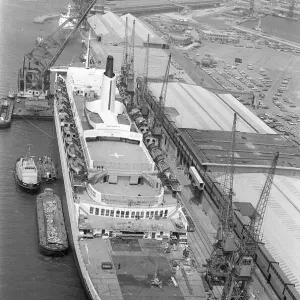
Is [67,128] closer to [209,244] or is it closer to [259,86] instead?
[209,244]

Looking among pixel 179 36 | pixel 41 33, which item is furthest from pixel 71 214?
pixel 179 36

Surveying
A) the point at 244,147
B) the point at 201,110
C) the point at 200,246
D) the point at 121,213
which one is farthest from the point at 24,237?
the point at 201,110

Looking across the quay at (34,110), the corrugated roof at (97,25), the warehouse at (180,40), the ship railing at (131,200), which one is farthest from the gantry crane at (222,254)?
the corrugated roof at (97,25)

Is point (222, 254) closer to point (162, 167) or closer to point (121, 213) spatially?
point (121, 213)

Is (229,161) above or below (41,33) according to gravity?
above

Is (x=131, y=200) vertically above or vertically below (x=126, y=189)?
above

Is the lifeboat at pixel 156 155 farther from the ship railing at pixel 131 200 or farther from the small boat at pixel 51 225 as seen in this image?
the ship railing at pixel 131 200

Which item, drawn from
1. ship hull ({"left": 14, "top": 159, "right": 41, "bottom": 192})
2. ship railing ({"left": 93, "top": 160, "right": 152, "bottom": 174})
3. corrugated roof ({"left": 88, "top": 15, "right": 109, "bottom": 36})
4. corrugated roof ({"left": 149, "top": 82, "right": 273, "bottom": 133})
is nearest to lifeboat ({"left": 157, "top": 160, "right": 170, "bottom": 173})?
ship railing ({"left": 93, "top": 160, "right": 152, "bottom": 174})
